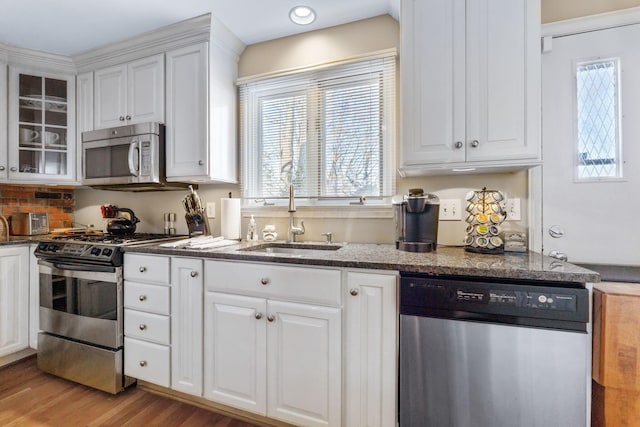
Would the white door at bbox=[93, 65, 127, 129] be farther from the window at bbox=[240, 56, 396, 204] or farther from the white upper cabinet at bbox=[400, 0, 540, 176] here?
the white upper cabinet at bbox=[400, 0, 540, 176]

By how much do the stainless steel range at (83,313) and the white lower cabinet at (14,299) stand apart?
25 cm

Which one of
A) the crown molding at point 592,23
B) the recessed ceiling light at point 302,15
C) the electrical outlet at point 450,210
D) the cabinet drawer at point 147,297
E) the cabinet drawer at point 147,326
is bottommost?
the cabinet drawer at point 147,326

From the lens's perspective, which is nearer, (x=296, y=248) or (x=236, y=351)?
(x=236, y=351)

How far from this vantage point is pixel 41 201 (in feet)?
9.16

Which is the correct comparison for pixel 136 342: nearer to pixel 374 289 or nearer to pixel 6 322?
pixel 6 322

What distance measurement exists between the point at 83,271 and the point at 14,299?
0.81 metres

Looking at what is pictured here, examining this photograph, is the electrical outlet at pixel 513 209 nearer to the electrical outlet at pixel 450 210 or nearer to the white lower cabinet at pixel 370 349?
the electrical outlet at pixel 450 210

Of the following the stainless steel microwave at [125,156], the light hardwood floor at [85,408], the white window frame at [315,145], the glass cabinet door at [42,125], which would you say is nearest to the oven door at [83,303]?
the light hardwood floor at [85,408]

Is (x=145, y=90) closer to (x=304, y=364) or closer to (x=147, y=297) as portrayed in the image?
(x=147, y=297)

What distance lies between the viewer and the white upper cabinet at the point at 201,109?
6.83ft

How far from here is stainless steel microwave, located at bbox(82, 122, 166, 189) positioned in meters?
2.16

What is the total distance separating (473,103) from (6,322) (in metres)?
3.33

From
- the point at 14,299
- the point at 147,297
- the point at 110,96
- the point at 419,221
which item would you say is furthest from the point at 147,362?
the point at 110,96

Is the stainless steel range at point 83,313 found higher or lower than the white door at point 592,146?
lower
